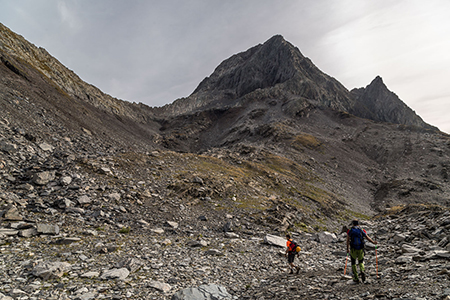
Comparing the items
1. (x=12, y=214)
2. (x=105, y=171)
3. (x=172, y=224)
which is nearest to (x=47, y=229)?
(x=12, y=214)

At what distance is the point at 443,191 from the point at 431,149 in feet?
133

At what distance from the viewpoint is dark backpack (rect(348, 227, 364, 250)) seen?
33.1ft

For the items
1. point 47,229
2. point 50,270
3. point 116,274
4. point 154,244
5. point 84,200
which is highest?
point 84,200

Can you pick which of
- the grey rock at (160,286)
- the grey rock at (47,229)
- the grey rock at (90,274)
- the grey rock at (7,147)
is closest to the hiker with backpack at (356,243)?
the grey rock at (160,286)

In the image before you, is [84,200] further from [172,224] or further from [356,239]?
[356,239]

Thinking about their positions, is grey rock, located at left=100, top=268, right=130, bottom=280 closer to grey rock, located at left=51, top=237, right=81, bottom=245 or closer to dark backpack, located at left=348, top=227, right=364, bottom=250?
grey rock, located at left=51, top=237, right=81, bottom=245

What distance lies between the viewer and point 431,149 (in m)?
93.8

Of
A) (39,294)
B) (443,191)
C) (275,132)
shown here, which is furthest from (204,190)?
(275,132)

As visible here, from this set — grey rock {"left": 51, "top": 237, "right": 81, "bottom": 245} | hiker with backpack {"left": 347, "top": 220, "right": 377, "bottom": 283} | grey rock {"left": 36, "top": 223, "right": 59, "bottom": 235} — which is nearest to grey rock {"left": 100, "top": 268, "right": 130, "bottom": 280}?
grey rock {"left": 51, "top": 237, "right": 81, "bottom": 245}

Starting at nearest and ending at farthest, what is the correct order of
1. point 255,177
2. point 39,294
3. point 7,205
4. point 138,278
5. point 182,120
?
point 39,294
point 138,278
point 7,205
point 255,177
point 182,120

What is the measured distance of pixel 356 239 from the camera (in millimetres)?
10227

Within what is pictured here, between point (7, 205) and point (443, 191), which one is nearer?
point (7, 205)

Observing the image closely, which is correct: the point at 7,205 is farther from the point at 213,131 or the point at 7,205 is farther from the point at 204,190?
the point at 213,131

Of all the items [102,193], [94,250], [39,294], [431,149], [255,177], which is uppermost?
A: [431,149]
